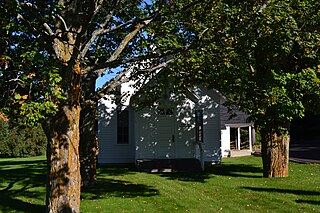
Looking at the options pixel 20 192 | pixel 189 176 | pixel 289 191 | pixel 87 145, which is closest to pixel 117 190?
pixel 87 145

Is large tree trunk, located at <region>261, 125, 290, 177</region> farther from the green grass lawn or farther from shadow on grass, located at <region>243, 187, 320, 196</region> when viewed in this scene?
shadow on grass, located at <region>243, 187, 320, 196</region>

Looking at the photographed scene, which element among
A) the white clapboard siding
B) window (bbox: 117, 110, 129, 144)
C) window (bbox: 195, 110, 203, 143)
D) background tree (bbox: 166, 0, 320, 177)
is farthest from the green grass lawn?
window (bbox: 117, 110, 129, 144)

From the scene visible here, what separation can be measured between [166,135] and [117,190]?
26.8 feet

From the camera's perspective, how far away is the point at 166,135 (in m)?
21.0

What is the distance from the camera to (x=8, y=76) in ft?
24.0

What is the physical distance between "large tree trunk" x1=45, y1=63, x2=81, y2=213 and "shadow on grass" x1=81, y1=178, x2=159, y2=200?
3.90 m

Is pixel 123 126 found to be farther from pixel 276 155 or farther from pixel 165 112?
pixel 276 155

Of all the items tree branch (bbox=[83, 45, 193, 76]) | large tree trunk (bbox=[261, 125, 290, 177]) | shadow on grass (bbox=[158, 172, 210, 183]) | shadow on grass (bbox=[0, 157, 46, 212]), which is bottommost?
shadow on grass (bbox=[0, 157, 46, 212])

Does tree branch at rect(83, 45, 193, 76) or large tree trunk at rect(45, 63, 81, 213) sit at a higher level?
tree branch at rect(83, 45, 193, 76)

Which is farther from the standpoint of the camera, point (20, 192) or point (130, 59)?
point (20, 192)

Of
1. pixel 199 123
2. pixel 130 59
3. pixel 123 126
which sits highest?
pixel 130 59

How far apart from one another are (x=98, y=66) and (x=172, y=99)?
1312 centimetres

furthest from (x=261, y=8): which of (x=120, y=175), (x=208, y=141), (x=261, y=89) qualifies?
(x=208, y=141)

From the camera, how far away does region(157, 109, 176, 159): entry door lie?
2073 centimetres
